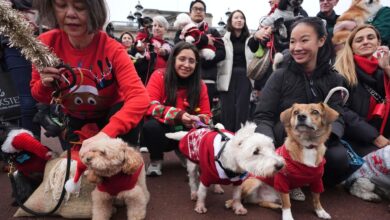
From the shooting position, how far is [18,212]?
2234 millimetres

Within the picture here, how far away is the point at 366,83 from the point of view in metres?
3.01

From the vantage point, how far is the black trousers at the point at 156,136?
315 centimetres

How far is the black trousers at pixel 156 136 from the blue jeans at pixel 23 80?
44.3 inches

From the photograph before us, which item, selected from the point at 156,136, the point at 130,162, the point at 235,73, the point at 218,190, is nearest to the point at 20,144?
the point at 130,162

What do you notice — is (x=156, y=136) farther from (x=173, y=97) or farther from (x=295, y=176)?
Answer: (x=295, y=176)

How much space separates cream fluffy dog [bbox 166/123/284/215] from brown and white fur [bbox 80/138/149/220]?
0.51 meters

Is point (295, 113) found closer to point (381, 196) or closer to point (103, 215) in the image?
point (381, 196)

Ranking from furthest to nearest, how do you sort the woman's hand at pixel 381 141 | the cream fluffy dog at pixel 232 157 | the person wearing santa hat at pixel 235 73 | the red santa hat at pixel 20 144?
the person wearing santa hat at pixel 235 73 < the woman's hand at pixel 381 141 < the red santa hat at pixel 20 144 < the cream fluffy dog at pixel 232 157

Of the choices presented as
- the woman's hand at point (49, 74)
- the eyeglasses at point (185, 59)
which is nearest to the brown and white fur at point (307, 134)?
the eyeglasses at point (185, 59)

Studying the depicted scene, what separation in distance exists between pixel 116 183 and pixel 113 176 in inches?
2.2

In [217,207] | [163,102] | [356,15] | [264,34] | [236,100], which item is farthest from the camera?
[236,100]

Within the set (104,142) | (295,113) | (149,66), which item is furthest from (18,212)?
(149,66)

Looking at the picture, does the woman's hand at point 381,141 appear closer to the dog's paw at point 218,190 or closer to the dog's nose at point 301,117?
the dog's nose at point 301,117

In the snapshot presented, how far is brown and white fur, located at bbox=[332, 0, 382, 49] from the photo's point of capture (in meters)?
3.78
